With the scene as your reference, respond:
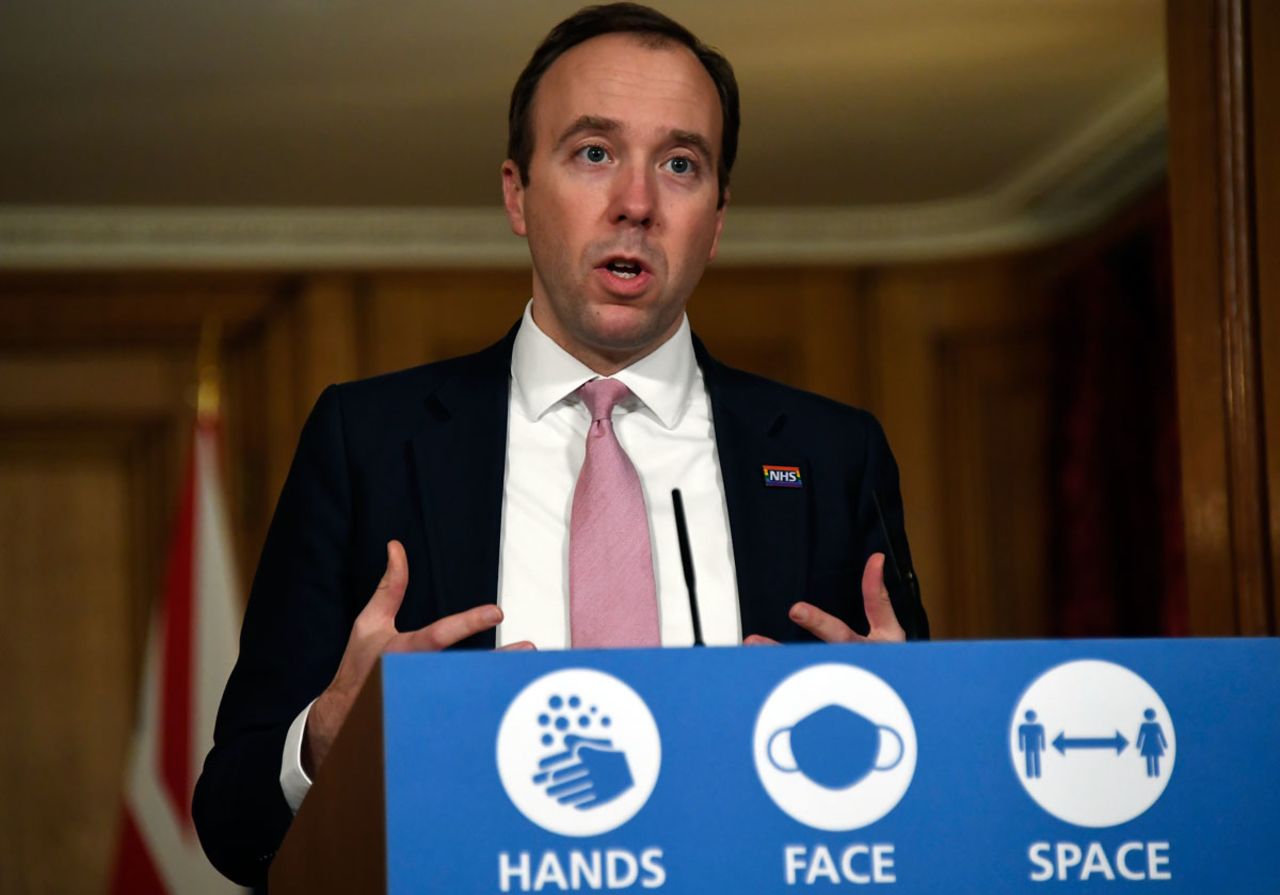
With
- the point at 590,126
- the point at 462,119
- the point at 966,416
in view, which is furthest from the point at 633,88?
the point at 966,416

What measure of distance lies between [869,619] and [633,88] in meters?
0.67

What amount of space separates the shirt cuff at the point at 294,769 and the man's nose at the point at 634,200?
24.1 inches

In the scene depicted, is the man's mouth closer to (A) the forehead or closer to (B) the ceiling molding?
(A) the forehead

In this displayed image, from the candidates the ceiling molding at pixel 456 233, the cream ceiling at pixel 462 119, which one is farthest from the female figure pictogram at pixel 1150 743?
the ceiling molding at pixel 456 233

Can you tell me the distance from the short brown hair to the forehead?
0.6 inches

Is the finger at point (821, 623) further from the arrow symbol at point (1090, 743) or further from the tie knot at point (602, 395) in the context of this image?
the tie knot at point (602, 395)

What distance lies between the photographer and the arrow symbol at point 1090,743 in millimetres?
1009

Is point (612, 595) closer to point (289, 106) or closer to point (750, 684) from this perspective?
point (750, 684)

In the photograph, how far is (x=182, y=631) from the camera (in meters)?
4.77

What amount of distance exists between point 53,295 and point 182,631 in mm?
1188

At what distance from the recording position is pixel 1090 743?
1.01 metres

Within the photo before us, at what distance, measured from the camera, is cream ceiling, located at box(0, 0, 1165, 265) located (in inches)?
153

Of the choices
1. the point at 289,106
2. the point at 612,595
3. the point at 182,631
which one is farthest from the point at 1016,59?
the point at 612,595

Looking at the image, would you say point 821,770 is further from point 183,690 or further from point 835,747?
point 183,690
